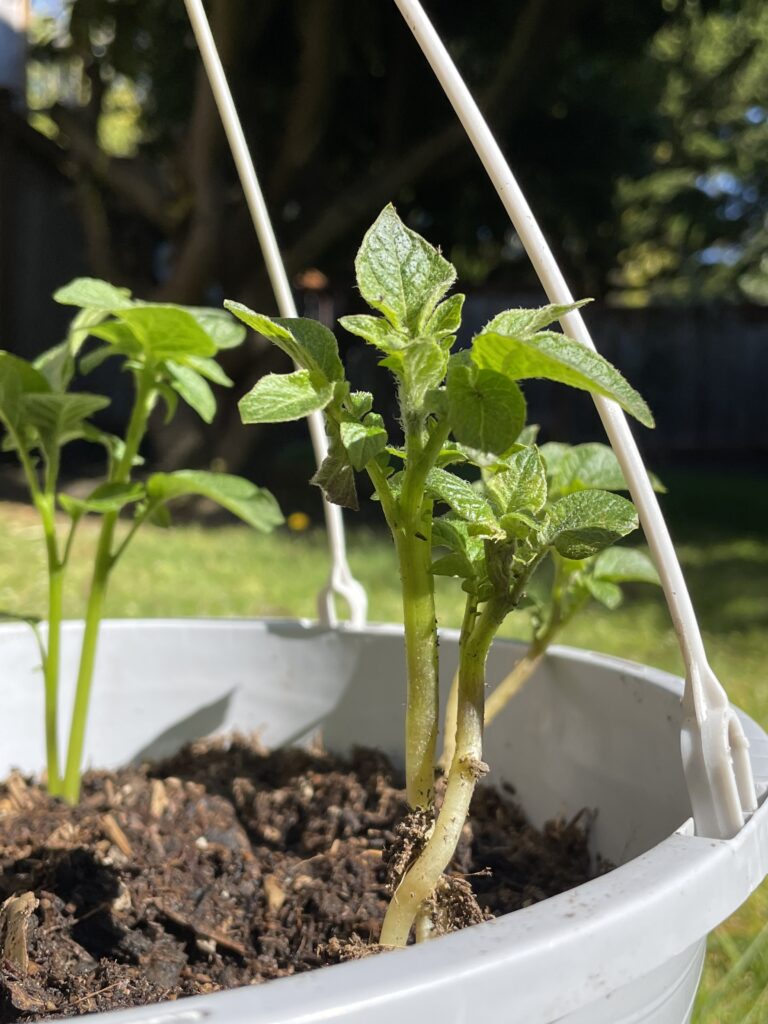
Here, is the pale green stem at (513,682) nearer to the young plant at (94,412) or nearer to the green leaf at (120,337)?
the young plant at (94,412)

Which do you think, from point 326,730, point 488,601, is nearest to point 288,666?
point 326,730

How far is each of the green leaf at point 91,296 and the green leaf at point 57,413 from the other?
67mm

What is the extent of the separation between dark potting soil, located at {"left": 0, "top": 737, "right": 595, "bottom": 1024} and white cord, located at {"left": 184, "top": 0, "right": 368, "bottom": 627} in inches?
5.7

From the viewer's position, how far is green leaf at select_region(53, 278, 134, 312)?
26.3 inches

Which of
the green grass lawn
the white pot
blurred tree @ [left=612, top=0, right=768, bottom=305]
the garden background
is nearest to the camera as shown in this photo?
the white pot

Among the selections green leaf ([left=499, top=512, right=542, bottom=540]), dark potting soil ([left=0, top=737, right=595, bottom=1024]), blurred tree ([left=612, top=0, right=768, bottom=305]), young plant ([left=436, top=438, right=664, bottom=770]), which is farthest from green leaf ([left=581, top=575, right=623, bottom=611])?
blurred tree ([left=612, top=0, right=768, bottom=305])

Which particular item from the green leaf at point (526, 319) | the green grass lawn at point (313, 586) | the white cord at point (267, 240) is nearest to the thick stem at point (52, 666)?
the white cord at point (267, 240)

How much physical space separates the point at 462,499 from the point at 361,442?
6cm

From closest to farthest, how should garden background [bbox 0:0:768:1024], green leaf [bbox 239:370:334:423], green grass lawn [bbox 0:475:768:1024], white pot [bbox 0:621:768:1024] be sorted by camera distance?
→ white pot [bbox 0:621:768:1024] < green leaf [bbox 239:370:334:423] < green grass lawn [bbox 0:475:768:1024] < garden background [bbox 0:0:768:1024]

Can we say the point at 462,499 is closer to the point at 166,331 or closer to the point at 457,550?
the point at 457,550

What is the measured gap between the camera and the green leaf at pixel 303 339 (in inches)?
16.7

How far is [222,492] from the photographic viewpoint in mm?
744

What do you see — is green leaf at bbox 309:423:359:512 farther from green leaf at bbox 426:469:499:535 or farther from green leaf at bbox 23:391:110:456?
green leaf at bbox 23:391:110:456

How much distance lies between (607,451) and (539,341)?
1.06 feet
